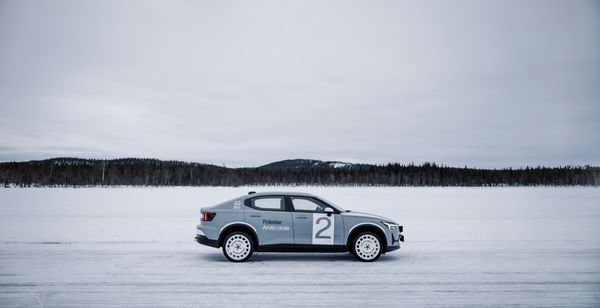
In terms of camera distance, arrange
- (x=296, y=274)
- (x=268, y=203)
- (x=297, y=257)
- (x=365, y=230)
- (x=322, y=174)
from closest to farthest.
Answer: (x=296, y=274), (x=365, y=230), (x=268, y=203), (x=297, y=257), (x=322, y=174)

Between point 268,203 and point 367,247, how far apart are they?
2454 millimetres

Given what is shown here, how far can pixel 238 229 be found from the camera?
9523 mm

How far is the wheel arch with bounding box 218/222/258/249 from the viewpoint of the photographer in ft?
31.1

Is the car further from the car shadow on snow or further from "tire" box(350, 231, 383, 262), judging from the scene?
the car shadow on snow

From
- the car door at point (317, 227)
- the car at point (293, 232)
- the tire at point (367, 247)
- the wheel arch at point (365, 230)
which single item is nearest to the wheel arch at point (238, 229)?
the car at point (293, 232)

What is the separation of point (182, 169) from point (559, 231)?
12223 centimetres

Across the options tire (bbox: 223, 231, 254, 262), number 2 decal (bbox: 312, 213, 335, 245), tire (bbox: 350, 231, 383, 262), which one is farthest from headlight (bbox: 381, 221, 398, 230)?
tire (bbox: 223, 231, 254, 262)

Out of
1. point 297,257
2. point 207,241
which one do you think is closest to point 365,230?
point 297,257

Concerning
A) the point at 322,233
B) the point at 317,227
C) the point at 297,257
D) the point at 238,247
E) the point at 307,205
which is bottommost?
the point at 297,257

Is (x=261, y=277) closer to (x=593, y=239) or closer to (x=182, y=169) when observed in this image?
(x=593, y=239)

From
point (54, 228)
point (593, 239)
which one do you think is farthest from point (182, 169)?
point (593, 239)

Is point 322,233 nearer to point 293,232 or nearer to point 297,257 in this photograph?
point 293,232

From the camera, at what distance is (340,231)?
951 centimetres

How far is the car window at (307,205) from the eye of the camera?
31.7 feet
